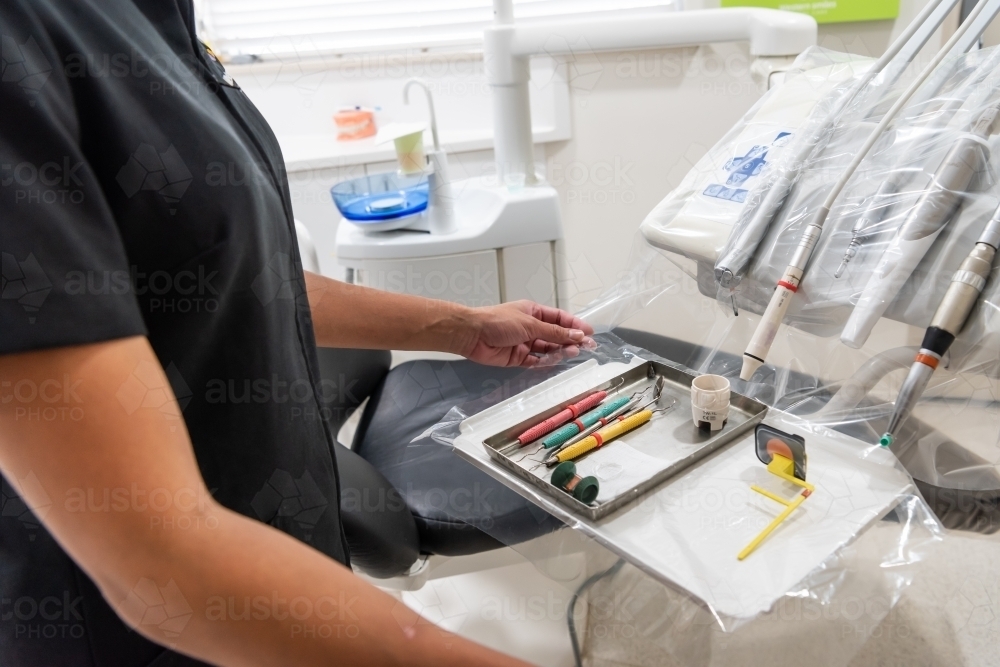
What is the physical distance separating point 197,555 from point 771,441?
17.2 inches

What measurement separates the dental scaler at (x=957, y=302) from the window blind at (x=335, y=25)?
1.52m

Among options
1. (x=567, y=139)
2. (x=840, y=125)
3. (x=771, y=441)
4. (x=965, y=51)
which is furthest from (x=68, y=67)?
(x=567, y=139)

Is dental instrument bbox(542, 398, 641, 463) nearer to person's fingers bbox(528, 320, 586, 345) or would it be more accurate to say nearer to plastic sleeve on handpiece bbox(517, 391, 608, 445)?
plastic sleeve on handpiece bbox(517, 391, 608, 445)

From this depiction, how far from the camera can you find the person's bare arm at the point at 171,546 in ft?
1.20

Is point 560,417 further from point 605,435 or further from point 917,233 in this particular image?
point 917,233

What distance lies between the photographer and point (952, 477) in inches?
24.6

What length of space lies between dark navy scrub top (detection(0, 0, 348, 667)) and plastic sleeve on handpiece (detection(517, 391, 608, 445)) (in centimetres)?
18

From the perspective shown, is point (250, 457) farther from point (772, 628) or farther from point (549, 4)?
point (549, 4)

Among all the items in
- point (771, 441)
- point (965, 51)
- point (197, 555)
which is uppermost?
point (965, 51)

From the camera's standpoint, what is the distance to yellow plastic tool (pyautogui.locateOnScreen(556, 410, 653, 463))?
64cm

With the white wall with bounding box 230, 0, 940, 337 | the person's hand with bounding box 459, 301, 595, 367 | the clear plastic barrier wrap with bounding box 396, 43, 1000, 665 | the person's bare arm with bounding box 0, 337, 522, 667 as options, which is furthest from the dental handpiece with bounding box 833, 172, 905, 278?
the white wall with bounding box 230, 0, 940, 337

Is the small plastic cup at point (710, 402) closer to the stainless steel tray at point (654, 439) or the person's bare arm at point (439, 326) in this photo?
the stainless steel tray at point (654, 439)

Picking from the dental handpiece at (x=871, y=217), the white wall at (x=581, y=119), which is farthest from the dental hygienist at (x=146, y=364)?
the white wall at (x=581, y=119)

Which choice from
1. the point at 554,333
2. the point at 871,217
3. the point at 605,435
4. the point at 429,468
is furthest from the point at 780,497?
the point at 429,468
